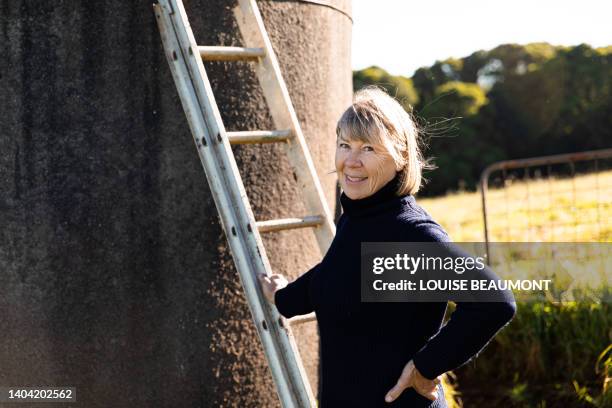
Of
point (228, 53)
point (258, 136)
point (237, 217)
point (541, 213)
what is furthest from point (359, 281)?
point (541, 213)

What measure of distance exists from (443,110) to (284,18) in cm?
3013

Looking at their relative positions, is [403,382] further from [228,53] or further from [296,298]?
[228,53]

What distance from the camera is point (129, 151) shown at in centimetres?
399

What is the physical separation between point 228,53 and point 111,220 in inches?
38.4

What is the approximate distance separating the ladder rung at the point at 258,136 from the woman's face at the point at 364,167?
40.6 inches

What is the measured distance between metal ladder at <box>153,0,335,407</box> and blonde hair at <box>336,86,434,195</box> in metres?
0.93

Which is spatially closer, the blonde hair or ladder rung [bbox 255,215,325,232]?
the blonde hair

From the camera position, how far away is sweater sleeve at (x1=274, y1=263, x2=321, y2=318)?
314 centimetres

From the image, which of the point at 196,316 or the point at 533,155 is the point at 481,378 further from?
the point at 533,155

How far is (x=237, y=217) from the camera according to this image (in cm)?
364

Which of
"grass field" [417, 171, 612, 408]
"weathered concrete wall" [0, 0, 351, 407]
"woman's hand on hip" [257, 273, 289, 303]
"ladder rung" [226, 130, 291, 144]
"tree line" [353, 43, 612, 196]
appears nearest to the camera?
"woman's hand on hip" [257, 273, 289, 303]

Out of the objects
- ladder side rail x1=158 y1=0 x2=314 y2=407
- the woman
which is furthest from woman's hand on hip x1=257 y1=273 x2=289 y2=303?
the woman

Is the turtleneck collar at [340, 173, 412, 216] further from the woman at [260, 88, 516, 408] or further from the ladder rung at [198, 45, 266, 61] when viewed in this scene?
the ladder rung at [198, 45, 266, 61]

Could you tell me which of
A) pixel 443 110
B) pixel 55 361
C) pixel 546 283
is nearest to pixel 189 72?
pixel 55 361
